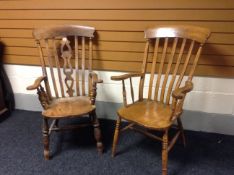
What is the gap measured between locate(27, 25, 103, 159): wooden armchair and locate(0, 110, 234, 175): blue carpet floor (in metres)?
0.14

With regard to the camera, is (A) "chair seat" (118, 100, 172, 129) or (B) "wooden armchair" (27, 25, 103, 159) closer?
(A) "chair seat" (118, 100, 172, 129)

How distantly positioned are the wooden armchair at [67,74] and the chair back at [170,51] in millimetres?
496

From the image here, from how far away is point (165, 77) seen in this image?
2021 millimetres

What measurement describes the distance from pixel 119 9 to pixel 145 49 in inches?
17.0

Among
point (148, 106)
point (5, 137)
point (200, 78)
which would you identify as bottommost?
point (5, 137)

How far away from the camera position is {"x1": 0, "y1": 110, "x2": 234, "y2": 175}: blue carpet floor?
1.89 meters

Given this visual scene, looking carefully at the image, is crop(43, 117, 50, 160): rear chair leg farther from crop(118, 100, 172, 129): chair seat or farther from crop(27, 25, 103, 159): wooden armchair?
crop(118, 100, 172, 129): chair seat

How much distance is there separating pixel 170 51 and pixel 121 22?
0.50 metres

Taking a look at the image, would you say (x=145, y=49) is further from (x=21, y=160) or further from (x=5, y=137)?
(x=5, y=137)

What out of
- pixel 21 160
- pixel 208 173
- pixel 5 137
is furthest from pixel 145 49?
pixel 5 137

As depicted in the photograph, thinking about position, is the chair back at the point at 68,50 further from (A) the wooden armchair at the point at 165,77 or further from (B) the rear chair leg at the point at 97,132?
(A) the wooden armchair at the point at 165,77

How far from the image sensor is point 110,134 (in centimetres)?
234

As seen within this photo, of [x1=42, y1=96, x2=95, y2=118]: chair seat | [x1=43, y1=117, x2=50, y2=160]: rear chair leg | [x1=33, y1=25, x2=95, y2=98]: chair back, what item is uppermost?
[x1=33, y1=25, x2=95, y2=98]: chair back

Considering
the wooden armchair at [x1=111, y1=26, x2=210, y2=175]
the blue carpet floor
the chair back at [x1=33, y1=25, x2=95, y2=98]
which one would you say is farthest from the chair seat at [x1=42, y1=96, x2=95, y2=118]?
the blue carpet floor
